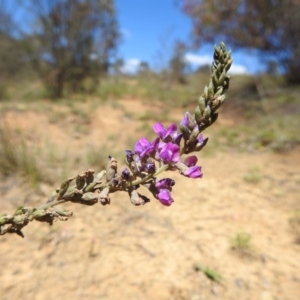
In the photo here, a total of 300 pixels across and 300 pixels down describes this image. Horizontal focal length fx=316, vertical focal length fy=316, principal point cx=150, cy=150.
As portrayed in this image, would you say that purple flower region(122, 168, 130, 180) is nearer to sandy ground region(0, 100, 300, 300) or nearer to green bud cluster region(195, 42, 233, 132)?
green bud cluster region(195, 42, 233, 132)

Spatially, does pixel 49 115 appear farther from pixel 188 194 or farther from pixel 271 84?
pixel 271 84

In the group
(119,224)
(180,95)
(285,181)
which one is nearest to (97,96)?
(180,95)

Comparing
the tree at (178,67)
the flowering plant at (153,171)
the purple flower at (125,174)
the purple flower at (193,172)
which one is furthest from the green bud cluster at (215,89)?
the tree at (178,67)

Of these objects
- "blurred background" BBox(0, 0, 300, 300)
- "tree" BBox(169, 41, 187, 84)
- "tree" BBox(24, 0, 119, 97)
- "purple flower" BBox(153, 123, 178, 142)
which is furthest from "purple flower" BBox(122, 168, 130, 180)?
"tree" BBox(169, 41, 187, 84)

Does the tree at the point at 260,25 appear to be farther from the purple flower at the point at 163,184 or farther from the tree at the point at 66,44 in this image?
the purple flower at the point at 163,184

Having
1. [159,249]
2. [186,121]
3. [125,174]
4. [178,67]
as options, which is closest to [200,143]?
[186,121]

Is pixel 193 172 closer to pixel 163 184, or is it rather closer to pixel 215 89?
pixel 163 184

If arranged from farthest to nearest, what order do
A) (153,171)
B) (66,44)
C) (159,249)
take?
(66,44) < (159,249) < (153,171)
